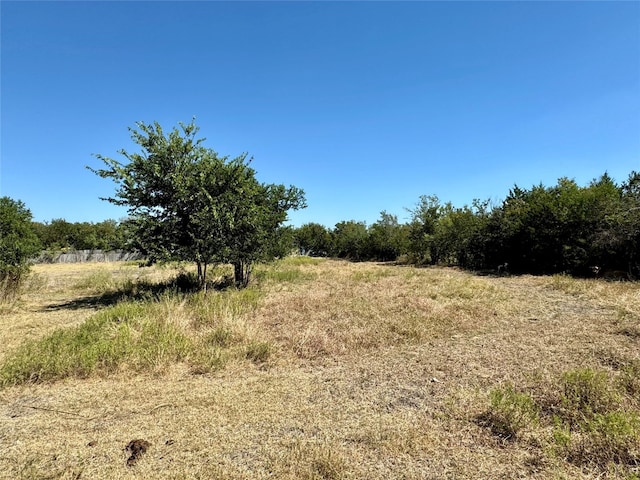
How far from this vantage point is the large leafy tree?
9.27 m

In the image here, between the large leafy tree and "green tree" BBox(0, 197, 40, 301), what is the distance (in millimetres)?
3543

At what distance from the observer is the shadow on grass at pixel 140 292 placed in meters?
9.52

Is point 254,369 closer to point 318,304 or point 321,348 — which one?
point 321,348

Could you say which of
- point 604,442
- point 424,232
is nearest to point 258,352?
point 604,442

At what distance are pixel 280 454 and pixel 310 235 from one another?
44122mm

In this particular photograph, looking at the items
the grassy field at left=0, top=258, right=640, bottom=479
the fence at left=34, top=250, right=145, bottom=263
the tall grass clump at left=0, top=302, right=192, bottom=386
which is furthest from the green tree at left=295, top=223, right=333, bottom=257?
the tall grass clump at left=0, top=302, right=192, bottom=386

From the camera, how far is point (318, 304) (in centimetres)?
845

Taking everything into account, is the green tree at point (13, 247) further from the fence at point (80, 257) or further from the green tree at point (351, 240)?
the green tree at point (351, 240)

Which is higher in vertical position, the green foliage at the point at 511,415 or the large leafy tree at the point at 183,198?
the large leafy tree at the point at 183,198

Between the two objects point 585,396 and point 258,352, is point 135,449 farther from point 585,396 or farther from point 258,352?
point 585,396

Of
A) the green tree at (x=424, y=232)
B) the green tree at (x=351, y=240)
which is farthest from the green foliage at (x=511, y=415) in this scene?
the green tree at (x=351, y=240)

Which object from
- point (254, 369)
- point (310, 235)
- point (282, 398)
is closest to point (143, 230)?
point (254, 369)

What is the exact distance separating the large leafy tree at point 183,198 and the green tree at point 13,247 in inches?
140

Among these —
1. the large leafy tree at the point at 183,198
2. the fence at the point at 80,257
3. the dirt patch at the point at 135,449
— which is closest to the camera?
the dirt patch at the point at 135,449
